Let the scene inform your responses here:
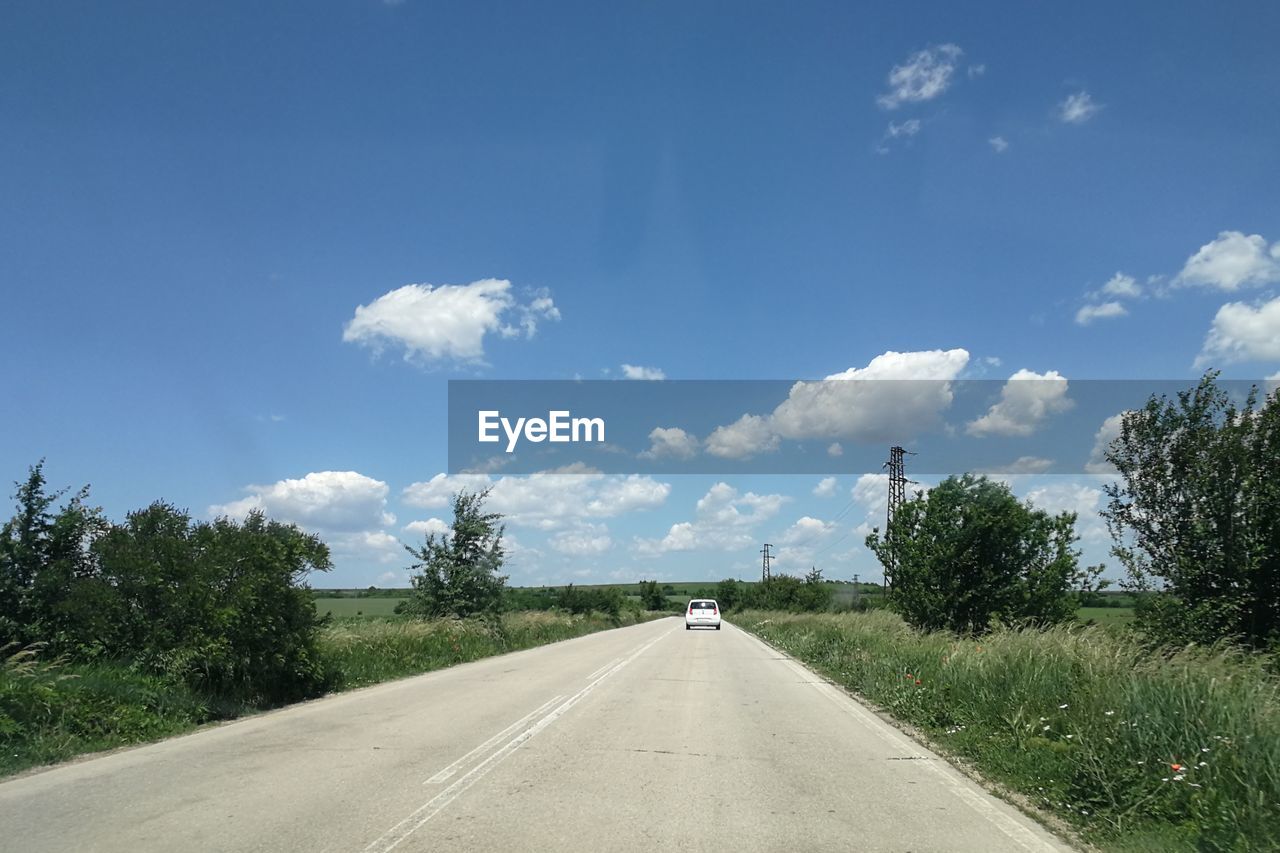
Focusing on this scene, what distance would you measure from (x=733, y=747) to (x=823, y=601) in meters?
59.6

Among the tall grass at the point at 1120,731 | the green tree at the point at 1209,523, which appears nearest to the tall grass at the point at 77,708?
the tall grass at the point at 1120,731

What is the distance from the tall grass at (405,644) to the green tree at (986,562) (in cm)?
1404

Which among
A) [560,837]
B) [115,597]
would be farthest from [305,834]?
[115,597]

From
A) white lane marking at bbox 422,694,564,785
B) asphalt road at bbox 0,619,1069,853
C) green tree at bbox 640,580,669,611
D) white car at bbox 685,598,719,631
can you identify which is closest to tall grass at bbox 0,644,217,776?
asphalt road at bbox 0,619,1069,853

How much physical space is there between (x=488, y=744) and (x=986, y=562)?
16.4 metres

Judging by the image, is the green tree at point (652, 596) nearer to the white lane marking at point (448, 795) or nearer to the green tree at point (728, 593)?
the green tree at point (728, 593)

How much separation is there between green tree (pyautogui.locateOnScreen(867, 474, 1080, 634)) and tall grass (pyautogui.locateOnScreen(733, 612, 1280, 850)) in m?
7.50

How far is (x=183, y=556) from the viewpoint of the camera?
1346cm

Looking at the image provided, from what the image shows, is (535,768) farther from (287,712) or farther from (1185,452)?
(1185,452)

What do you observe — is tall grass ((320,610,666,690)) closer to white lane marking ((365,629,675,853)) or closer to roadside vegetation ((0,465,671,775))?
roadside vegetation ((0,465,671,775))

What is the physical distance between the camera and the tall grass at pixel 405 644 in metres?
19.9

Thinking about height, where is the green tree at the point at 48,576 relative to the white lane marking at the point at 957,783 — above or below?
above

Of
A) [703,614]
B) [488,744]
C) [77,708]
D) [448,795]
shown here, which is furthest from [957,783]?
[703,614]

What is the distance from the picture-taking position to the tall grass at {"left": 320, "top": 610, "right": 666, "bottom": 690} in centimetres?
1994
